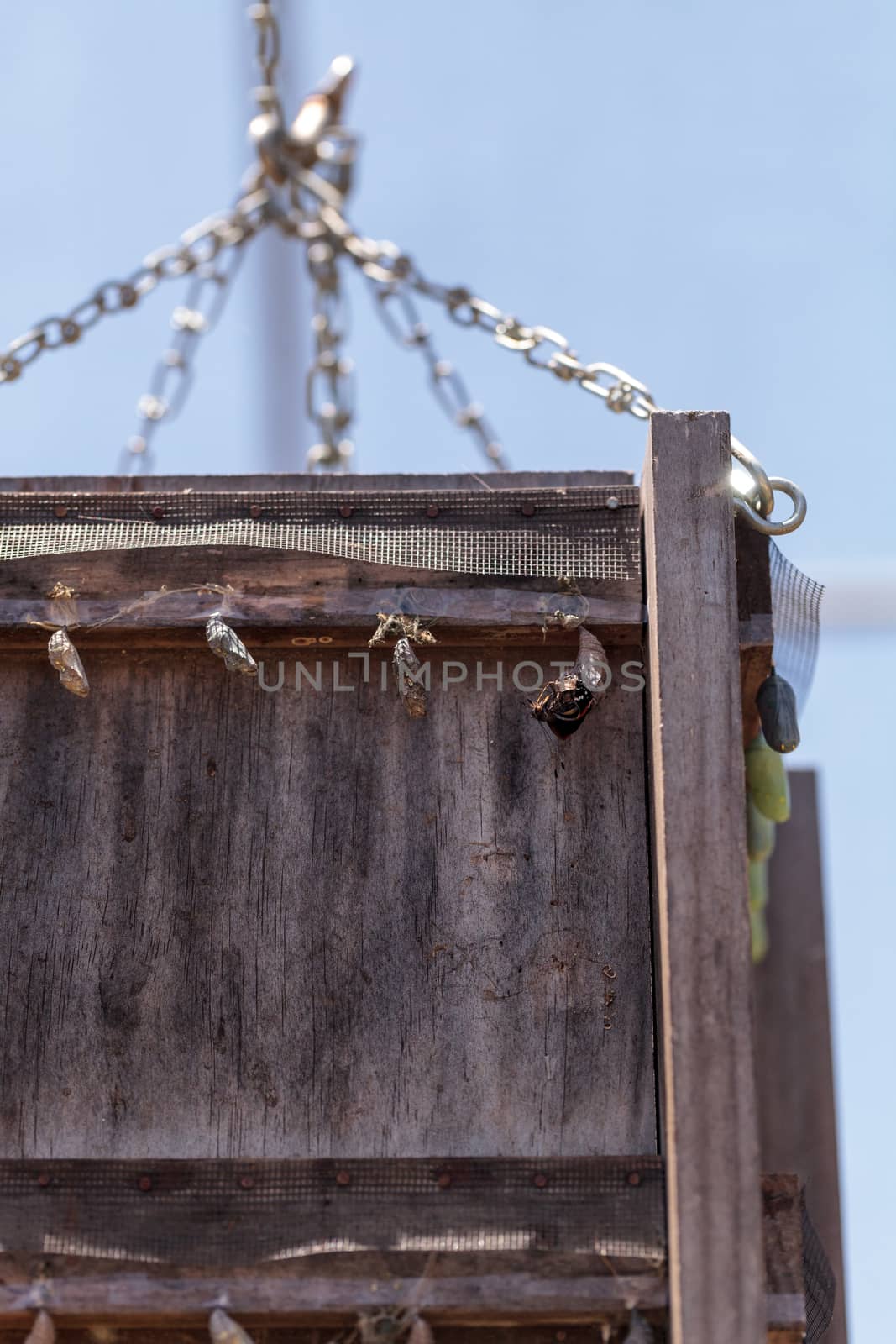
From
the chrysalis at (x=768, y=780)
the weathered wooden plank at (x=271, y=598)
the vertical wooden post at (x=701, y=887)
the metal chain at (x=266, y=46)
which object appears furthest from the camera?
the metal chain at (x=266, y=46)

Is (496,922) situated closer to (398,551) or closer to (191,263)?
(398,551)

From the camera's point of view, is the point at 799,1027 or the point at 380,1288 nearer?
the point at 380,1288

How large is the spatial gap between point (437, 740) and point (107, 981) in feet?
2.40

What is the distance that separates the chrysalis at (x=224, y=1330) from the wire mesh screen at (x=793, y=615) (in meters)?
1.52

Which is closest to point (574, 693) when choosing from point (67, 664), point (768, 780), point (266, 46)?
point (768, 780)

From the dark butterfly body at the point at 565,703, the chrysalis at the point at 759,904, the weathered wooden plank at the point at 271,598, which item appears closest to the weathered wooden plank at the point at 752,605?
the weathered wooden plank at the point at 271,598

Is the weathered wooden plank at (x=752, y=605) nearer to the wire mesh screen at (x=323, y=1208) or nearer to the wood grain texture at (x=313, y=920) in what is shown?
the wood grain texture at (x=313, y=920)

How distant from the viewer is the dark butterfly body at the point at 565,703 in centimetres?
286

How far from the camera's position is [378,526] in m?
3.05

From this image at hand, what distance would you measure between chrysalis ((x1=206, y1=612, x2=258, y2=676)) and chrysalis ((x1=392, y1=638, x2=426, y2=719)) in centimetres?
27

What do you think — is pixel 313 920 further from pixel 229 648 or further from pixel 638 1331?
pixel 638 1331

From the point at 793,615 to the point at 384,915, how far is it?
3.25 ft

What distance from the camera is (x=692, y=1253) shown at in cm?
240

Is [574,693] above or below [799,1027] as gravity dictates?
above
